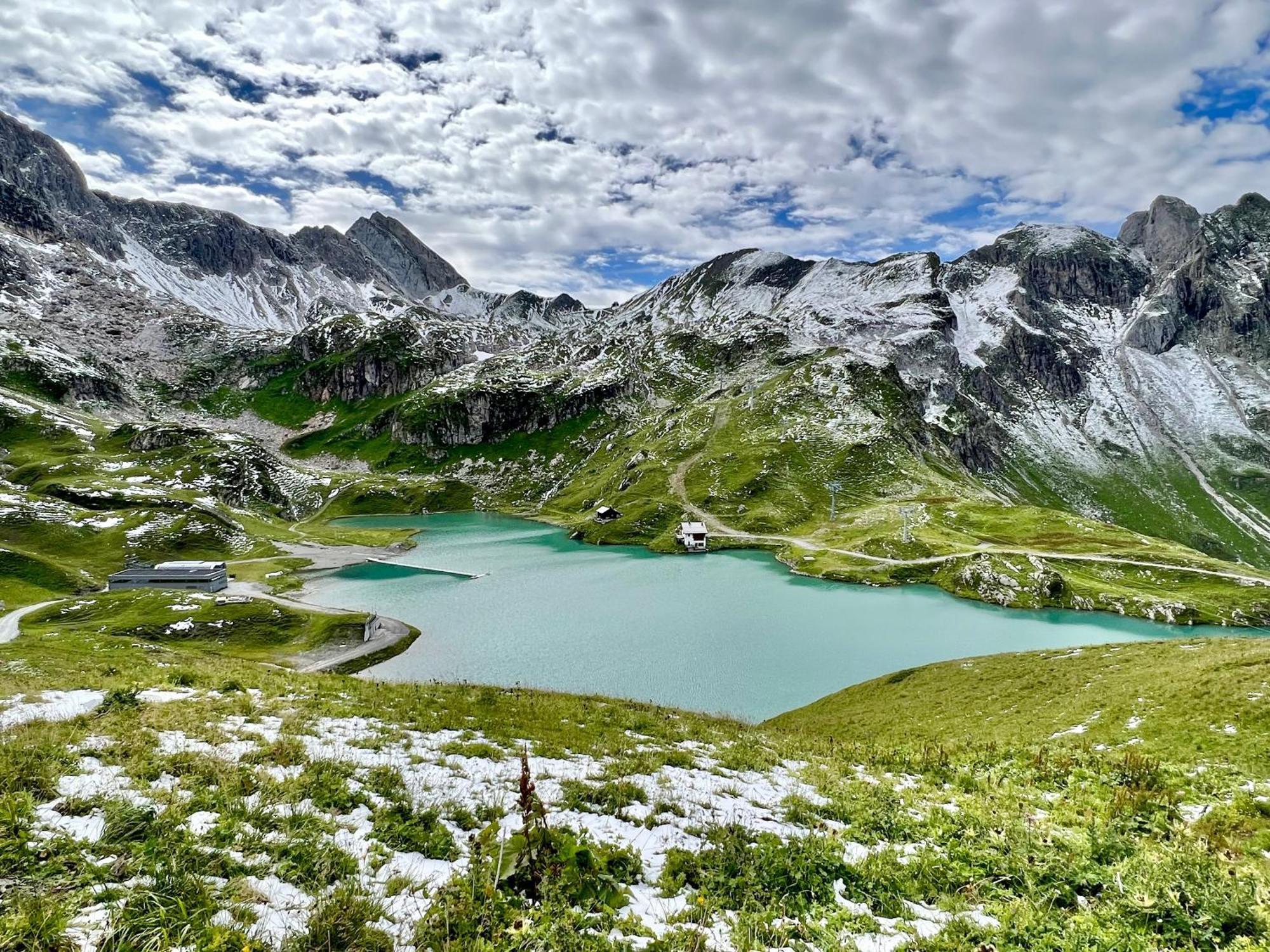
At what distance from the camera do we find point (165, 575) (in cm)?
8394

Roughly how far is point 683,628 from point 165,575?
8198 centimetres

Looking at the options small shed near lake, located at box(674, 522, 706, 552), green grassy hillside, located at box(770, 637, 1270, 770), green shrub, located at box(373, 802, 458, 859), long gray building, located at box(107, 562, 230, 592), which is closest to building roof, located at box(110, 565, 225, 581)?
long gray building, located at box(107, 562, 230, 592)

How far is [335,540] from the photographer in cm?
13950

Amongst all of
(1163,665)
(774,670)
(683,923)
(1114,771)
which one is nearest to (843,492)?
(774,670)

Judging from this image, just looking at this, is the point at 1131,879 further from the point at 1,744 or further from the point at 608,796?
the point at 1,744

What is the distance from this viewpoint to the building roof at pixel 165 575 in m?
83.1

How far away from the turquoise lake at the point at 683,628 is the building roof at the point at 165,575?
1582 cm

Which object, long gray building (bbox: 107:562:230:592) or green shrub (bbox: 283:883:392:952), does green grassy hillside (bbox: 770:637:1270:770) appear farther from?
long gray building (bbox: 107:562:230:592)

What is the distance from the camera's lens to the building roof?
83062mm

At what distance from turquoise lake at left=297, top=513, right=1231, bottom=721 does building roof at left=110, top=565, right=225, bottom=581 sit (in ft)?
51.9

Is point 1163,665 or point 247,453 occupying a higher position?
point 247,453

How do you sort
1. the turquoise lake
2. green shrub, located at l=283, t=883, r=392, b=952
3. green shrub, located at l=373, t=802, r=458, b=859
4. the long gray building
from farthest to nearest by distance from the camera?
1. the long gray building
2. the turquoise lake
3. green shrub, located at l=373, t=802, r=458, b=859
4. green shrub, located at l=283, t=883, r=392, b=952

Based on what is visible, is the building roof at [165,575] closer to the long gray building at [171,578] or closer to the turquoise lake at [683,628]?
the long gray building at [171,578]

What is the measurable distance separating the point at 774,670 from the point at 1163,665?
2798cm
